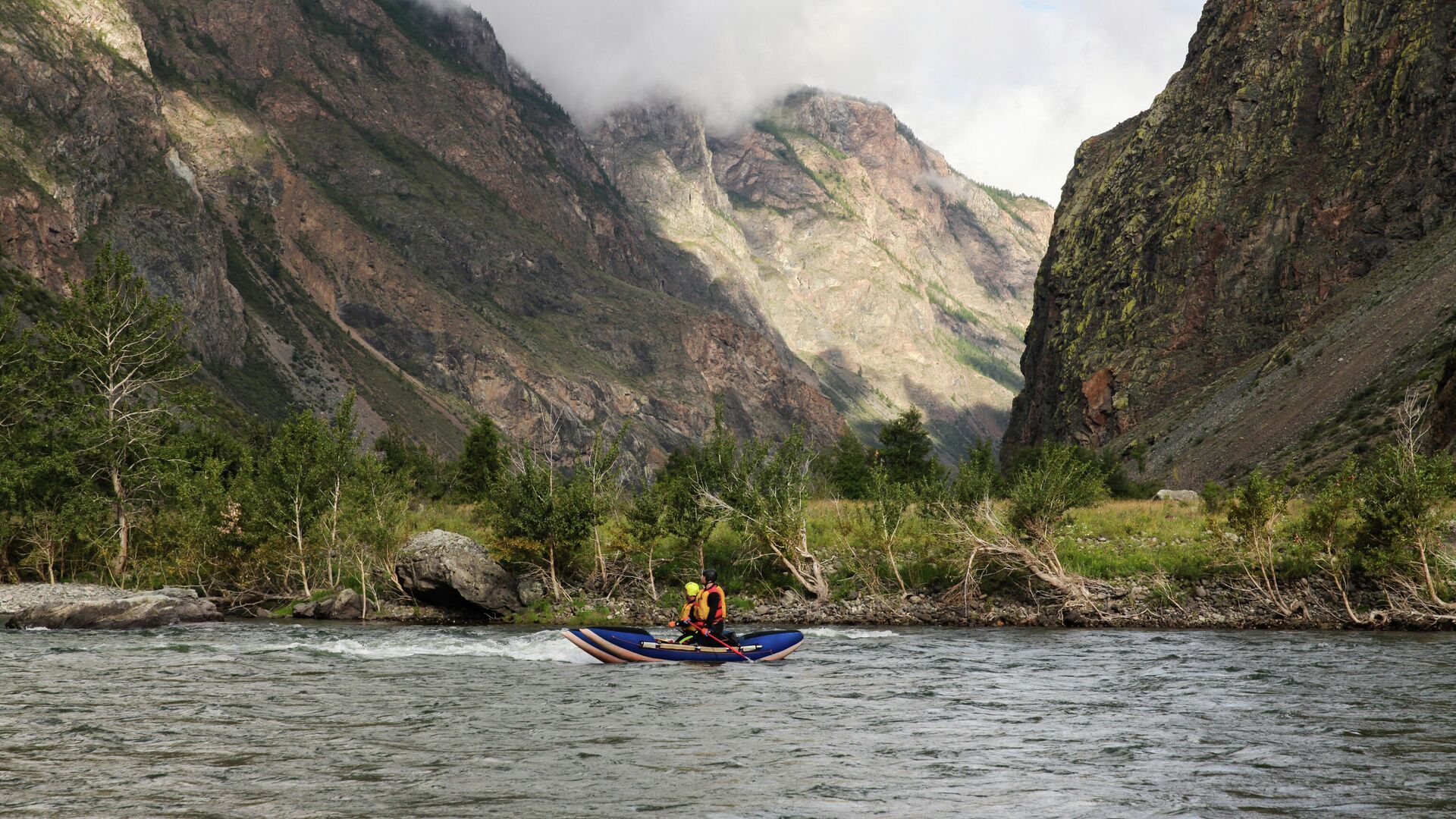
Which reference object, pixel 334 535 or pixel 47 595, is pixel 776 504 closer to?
pixel 334 535

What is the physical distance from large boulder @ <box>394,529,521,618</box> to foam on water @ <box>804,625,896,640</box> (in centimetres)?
1460

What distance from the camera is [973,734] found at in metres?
19.8

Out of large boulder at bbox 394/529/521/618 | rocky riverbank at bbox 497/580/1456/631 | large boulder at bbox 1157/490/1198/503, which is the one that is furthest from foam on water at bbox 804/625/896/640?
large boulder at bbox 1157/490/1198/503

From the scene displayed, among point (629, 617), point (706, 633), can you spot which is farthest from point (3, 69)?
point (706, 633)

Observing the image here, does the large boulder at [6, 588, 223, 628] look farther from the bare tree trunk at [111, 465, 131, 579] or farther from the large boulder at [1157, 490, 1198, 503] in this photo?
the large boulder at [1157, 490, 1198, 503]

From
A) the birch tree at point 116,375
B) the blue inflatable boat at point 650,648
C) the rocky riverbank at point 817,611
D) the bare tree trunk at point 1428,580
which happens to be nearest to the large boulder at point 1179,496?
the rocky riverbank at point 817,611

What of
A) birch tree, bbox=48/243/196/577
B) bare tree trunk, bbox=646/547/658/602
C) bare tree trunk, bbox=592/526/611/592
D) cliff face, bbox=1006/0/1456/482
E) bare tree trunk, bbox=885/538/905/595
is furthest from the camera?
cliff face, bbox=1006/0/1456/482

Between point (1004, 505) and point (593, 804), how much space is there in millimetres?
40936

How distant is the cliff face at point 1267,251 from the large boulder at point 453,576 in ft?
163

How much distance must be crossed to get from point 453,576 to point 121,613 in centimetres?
1296

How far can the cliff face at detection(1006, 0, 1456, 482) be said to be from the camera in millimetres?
75562

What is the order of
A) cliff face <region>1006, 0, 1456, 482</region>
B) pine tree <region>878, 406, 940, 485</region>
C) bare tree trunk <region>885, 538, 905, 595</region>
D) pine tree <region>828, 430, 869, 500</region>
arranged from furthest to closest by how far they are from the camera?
pine tree <region>828, 430, 869, 500</region> → pine tree <region>878, 406, 940, 485</region> → cliff face <region>1006, 0, 1456, 482</region> → bare tree trunk <region>885, 538, 905, 595</region>

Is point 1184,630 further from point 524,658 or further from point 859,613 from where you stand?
point 524,658

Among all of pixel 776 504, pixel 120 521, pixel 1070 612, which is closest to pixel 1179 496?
pixel 1070 612
